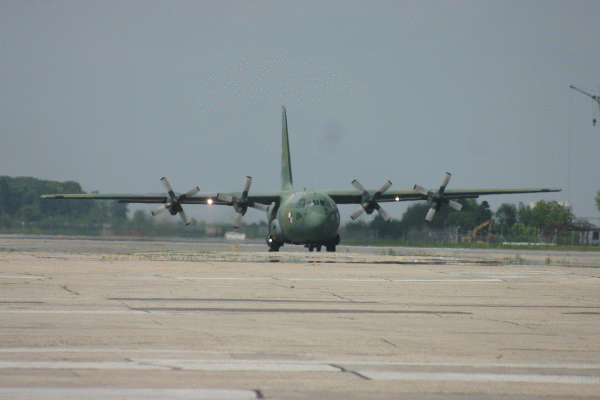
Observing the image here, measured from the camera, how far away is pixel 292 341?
8.38 meters

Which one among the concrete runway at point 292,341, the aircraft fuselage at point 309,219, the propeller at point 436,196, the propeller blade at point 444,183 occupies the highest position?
the propeller blade at point 444,183

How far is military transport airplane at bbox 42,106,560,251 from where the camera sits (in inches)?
1453

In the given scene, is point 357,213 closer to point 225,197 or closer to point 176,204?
point 225,197

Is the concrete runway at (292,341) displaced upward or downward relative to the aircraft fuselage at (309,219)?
downward

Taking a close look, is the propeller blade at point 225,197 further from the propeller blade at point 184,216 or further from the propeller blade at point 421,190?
the propeller blade at point 421,190

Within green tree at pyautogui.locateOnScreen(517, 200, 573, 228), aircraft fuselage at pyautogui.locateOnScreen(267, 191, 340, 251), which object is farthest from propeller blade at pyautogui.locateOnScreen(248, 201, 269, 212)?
green tree at pyautogui.locateOnScreen(517, 200, 573, 228)

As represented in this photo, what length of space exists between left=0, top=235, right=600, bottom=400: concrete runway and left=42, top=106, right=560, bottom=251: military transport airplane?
19854 mm

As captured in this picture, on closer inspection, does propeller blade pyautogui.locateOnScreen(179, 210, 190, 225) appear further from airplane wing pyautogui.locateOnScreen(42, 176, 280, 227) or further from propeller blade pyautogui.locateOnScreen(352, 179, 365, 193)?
propeller blade pyautogui.locateOnScreen(352, 179, 365, 193)

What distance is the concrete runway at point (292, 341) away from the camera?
5.83 m

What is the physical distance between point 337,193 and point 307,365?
37.7 metres

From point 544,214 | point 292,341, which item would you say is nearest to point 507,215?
point 544,214

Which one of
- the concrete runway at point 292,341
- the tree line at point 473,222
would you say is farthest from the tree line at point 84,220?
the concrete runway at point 292,341

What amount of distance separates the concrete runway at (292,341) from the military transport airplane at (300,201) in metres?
19.9

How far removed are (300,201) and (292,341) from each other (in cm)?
2943
